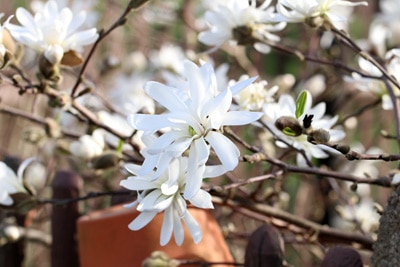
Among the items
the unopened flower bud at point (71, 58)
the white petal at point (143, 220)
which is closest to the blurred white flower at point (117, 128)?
the unopened flower bud at point (71, 58)

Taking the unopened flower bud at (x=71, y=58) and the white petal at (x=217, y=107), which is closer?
the white petal at (x=217, y=107)

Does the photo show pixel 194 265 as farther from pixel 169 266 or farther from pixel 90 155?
pixel 90 155

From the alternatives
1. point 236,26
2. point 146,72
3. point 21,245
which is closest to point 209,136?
point 236,26

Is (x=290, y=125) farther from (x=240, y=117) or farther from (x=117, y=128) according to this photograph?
(x=117, y=128)

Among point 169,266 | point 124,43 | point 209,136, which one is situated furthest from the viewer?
point 124,43

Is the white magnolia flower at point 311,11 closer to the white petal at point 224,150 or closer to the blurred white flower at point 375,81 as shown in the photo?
the blurred white flower at point 375,81

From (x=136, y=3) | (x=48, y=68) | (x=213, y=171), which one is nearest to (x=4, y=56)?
(x=48, y=68)
